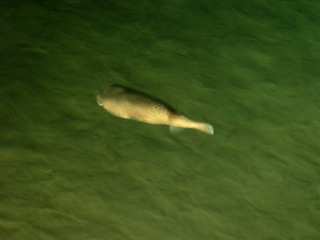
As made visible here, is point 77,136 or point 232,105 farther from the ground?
point 232,105

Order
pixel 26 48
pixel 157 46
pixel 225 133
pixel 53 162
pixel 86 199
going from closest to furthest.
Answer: pixel 86 199 < pixel 53 162 < pixel 225 133 < pixel 26 48 < pixel 157 46

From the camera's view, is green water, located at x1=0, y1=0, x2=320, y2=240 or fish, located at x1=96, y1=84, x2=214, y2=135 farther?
fish, located at x1=96, y1=84, x2=214, y2=135

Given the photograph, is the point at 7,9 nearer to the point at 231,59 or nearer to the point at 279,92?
the point at 231,59

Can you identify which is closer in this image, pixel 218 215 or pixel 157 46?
pixel 218 215

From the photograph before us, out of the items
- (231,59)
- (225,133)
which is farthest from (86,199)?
(231,59)

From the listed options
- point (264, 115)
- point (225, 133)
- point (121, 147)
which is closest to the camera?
point (121, 147)

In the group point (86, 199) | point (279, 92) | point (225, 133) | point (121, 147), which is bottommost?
point (86, 199)

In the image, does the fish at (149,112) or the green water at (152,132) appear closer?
the green water at (152,132)

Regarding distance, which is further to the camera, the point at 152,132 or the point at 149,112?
the point at 152,132
